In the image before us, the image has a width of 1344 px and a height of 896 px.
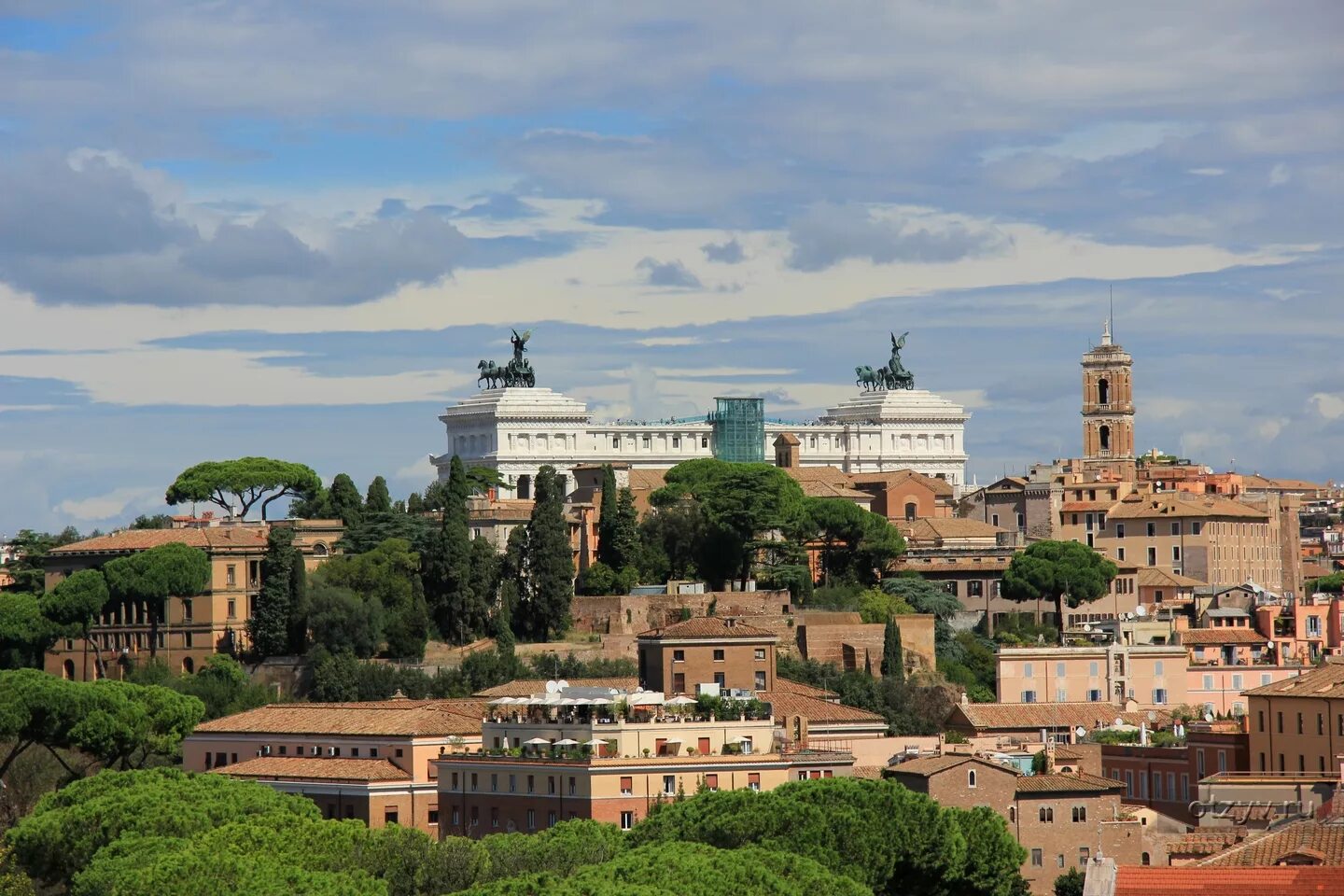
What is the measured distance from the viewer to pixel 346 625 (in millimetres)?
90750

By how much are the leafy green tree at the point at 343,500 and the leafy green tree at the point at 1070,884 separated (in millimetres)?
48545

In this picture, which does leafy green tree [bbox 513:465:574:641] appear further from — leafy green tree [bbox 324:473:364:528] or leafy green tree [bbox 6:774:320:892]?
leafy green tree [bbox 6:774:320:892]

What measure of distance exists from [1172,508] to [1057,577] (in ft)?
48.2

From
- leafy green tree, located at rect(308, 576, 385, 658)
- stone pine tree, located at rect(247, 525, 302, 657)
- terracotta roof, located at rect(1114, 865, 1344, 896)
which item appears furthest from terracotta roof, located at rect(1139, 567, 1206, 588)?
terracotta roof, located at rect(1114, 865, 1344, 896)

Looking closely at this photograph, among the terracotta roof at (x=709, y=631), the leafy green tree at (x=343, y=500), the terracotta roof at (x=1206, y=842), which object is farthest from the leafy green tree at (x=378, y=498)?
the terracotta roof at (x=1206, y=842)

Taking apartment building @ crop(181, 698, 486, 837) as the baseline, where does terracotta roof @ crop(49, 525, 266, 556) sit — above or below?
above

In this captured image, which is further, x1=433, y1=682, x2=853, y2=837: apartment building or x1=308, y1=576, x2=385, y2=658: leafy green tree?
x1=308, y1=576, x2=385, y2=658: leafy green tree

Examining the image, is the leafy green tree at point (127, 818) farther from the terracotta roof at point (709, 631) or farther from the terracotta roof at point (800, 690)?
the terracotta roof at point (800, 690)

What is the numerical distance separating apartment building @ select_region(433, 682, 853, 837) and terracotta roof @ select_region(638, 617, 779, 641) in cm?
863

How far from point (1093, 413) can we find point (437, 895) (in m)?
88.9

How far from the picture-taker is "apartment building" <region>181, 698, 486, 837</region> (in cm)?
7181

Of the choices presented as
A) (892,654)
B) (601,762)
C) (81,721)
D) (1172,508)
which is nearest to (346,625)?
(81,721)

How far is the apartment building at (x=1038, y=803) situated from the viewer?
205 feet

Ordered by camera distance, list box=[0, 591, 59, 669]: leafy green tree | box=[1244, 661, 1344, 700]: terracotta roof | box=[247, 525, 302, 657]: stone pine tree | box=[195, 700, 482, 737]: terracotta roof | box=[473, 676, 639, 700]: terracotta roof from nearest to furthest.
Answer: box=[1244, 661, 1344, 700]: terracotta roof, box=[195, 700, 482, 737]: terracotta roof, box=[473, 676, 639, 700]: terracotta roof, box=[247, 525, 302, 657]: stone pine tree, box=[0, 591, 59, 669]: leafy green tree
